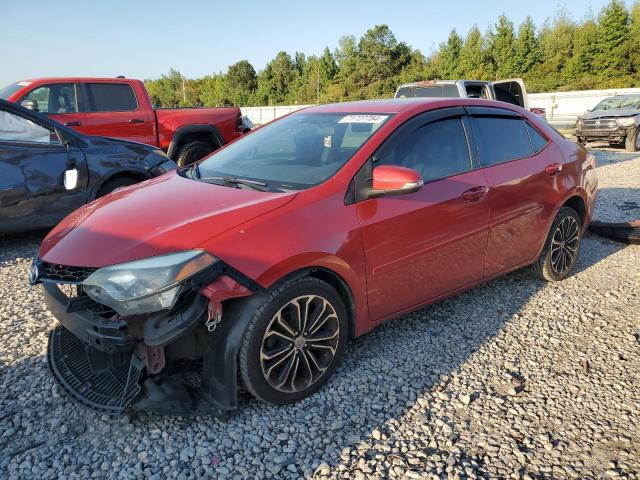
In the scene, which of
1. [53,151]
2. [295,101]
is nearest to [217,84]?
[295,101]

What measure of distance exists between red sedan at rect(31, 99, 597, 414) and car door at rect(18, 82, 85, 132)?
202 inches

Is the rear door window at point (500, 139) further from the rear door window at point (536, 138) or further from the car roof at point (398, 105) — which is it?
the car roof at point (398, 105)

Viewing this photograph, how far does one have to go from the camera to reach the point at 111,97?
817 centimetres

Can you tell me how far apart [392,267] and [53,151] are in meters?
4.12

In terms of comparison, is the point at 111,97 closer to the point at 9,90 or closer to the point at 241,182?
the point at 9,90

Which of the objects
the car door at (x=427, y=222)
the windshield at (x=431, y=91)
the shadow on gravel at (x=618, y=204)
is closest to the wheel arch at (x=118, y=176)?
the car door at (x=427, y=222)

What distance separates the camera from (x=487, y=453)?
91.0 inches

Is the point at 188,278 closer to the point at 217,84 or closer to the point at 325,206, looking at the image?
the point at 325,206

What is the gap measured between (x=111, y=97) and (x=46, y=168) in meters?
Result: 3.60

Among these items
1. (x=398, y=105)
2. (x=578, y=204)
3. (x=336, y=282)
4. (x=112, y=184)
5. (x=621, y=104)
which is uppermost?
(x=621, y=104)

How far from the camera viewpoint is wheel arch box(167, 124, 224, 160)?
8.73 m

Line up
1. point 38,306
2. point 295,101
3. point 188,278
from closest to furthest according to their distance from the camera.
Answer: point 188,278, point 38,306, point 295,101

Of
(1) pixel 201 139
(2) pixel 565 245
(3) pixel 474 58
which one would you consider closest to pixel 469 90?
(1) pixel 201 139

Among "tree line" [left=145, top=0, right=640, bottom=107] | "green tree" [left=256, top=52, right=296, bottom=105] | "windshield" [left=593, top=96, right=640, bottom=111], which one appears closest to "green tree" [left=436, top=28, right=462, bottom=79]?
"tree line" [left=145, top=0, right=640, bottom=107]
